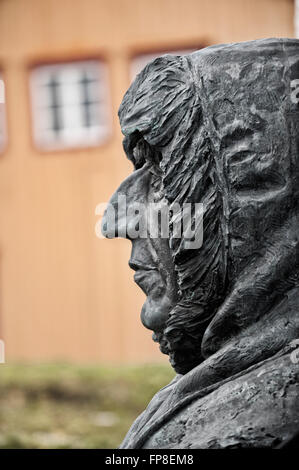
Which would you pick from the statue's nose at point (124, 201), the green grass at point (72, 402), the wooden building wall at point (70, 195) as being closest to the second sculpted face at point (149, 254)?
the statue's nose at point (124, 201)

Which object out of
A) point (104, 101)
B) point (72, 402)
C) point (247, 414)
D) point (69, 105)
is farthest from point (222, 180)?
point (69, 105)

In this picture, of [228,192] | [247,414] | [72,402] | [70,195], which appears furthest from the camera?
[70,195]

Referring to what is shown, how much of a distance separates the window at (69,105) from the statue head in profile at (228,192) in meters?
8.74

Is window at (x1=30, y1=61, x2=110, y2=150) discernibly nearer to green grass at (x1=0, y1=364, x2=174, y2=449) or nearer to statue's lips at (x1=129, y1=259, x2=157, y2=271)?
green grass at (x1=0, y1=364, x2=174, y2=449)

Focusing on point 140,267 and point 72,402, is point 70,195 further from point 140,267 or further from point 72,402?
point 140,267

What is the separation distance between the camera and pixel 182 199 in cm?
245

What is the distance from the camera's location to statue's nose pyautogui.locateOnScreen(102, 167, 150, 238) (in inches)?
103

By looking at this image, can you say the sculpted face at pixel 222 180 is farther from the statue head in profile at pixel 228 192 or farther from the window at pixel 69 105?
the window at pixel 69 105

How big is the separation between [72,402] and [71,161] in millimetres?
3589

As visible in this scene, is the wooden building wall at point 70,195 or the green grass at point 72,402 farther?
the wooden building wall at point 70,195

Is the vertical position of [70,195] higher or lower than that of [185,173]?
lower

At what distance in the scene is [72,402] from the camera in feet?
29.0

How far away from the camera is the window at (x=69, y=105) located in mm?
11398

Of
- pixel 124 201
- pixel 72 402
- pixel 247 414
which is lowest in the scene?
pixel 72 402
